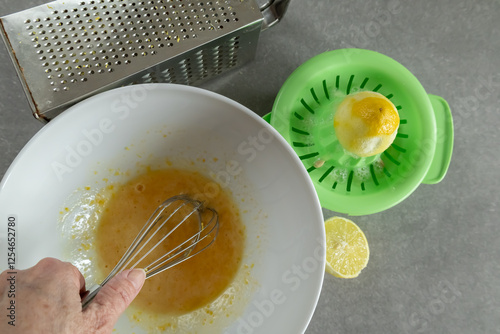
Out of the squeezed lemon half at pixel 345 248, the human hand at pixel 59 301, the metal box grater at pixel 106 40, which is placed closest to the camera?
the human hand at pixel 59 301

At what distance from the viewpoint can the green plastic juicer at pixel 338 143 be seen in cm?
63

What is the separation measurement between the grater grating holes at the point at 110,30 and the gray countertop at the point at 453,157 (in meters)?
0.16

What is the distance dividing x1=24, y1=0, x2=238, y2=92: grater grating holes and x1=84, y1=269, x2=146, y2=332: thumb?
0.89ft

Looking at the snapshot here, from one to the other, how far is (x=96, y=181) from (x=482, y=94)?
724 millimetres

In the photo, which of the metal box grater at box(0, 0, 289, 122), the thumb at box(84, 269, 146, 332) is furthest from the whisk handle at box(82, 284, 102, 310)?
the metal box grater at box(0, 0, 289, 122)

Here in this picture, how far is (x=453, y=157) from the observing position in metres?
0.75

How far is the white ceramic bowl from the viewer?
0.48 metres

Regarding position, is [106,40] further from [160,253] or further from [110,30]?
[160,253]

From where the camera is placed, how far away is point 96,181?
0.59 metres

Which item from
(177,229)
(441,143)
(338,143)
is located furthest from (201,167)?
(441,143)

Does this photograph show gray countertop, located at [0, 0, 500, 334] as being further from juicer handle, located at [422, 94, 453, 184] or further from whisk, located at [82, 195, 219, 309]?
whisk, located at [82, 195, 219, 309]

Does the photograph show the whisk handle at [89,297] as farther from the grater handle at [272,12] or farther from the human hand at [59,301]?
the grater handle at [272,12]

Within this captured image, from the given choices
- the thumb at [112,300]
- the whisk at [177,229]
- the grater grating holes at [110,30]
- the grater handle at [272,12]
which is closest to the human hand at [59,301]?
the thumb at [112,300]

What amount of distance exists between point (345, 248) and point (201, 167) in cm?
27
